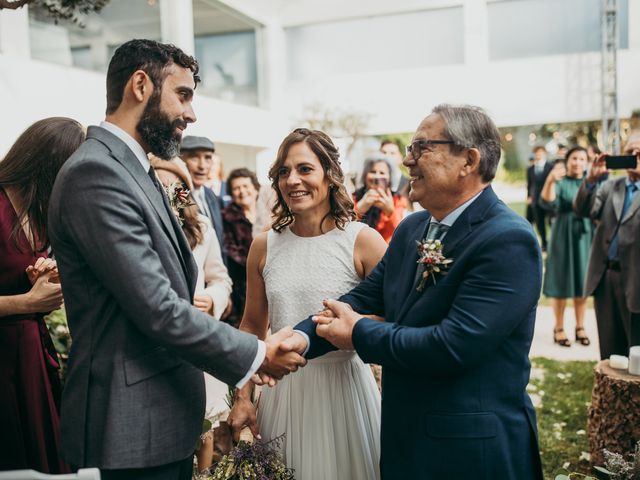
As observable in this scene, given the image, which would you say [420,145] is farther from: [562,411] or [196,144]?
[562,411]

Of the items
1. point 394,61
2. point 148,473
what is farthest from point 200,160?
point 394,61

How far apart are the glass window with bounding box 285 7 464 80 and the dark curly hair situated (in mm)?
16829

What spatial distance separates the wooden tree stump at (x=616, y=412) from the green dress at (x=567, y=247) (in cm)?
363

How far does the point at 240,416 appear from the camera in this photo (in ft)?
8.68

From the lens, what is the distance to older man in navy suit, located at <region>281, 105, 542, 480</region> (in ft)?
6.40

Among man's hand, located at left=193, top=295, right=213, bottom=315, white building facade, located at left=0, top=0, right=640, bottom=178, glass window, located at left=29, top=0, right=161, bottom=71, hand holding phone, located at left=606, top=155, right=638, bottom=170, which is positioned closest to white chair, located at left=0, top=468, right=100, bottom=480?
man's hand, located at left=193, top=295, right=213, bottom=315

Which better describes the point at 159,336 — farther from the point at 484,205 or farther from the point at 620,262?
the point at 620,262

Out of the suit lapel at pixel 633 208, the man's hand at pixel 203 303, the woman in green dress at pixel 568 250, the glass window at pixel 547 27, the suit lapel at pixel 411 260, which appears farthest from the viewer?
the glass window at pixel 547 27

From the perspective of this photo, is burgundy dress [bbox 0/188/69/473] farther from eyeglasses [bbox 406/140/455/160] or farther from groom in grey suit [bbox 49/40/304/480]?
eyeglasses [bbox 406/140/455/160]

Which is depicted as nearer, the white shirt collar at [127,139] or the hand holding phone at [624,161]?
the white shirt collar at [127,139]

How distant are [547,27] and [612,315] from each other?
14.2 metres

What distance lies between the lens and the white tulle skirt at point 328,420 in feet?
8.55

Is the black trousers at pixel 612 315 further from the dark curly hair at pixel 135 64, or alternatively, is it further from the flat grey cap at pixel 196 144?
the dark curly hair at pixel 135 64

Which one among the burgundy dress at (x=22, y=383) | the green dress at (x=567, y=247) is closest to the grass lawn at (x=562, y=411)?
the green dress at (x=567, y=247)
